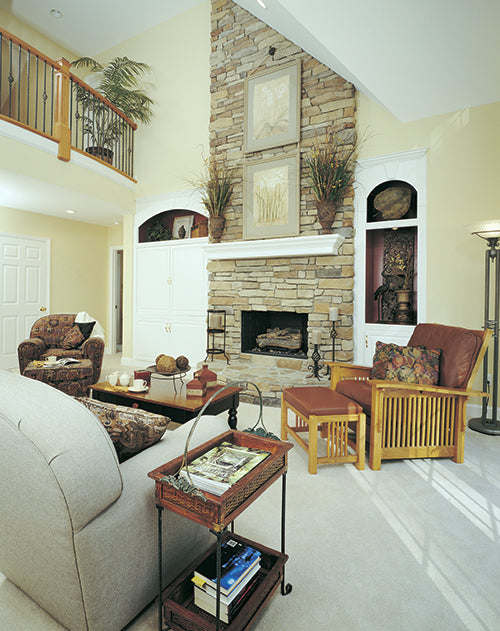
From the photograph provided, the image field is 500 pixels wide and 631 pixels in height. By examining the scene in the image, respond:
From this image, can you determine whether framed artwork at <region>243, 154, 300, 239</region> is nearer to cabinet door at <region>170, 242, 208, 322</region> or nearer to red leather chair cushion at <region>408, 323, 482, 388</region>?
cabinet door at <region>170, 242, 208, 322</region>

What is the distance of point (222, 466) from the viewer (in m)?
1.23

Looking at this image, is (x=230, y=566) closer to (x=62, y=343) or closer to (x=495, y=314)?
(x=495, y=314)

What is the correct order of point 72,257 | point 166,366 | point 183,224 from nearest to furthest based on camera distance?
point 166,366 → point 183,224 → point 72,257

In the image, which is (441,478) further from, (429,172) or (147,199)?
(147,199)

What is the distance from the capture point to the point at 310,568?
1.55 meters

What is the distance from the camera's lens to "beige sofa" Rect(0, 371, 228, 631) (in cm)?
100

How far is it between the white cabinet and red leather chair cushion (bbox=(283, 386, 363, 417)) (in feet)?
9.66

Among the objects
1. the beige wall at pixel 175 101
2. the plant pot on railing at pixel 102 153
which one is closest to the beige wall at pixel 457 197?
the beige wall at pixel 175 101

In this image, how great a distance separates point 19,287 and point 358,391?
18.4 feet

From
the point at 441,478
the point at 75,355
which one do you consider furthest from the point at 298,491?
the point at 75,355

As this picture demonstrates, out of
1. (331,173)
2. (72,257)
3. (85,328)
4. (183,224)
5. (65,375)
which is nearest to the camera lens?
(65,375)

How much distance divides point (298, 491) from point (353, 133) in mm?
3796

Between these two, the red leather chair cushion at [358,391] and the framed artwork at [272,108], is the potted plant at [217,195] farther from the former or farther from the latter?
the red leather chair cushion at [358,391]

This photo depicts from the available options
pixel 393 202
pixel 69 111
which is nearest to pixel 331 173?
pixel 393 202
